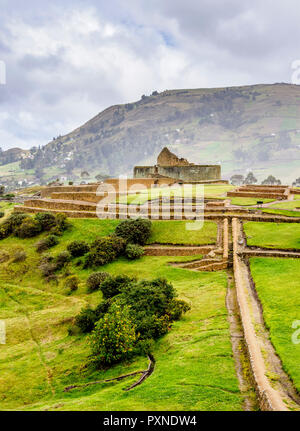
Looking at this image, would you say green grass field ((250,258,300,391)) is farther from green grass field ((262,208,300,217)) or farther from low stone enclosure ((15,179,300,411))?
green grass field ((262,208,300,217))

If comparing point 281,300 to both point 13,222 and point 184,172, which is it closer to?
point 13,222

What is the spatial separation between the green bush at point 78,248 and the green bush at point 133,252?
3.74 meters

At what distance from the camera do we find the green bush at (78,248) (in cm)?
2575

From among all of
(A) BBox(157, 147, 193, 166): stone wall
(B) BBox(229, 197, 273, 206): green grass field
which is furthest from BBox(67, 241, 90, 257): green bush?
(A) BBox(157, 147, 193, 166): stone wall

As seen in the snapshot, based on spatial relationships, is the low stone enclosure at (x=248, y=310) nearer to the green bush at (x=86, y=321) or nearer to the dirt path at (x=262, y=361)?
the dirt path at (x=262, y=361)

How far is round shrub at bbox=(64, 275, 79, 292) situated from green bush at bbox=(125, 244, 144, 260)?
401cm

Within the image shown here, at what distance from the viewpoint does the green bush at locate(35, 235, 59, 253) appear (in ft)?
90.7

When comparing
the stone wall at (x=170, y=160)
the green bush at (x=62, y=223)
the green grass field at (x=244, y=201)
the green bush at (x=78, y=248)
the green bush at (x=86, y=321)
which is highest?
the stone wall at (x=170, y=160)

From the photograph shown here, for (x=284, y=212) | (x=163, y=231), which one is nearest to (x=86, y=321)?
(x=163, y=231)

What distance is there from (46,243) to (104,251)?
21.6 feet

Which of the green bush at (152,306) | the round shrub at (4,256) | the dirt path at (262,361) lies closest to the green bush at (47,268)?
the round shrub at (4,256)

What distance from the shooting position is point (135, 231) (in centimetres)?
2545
